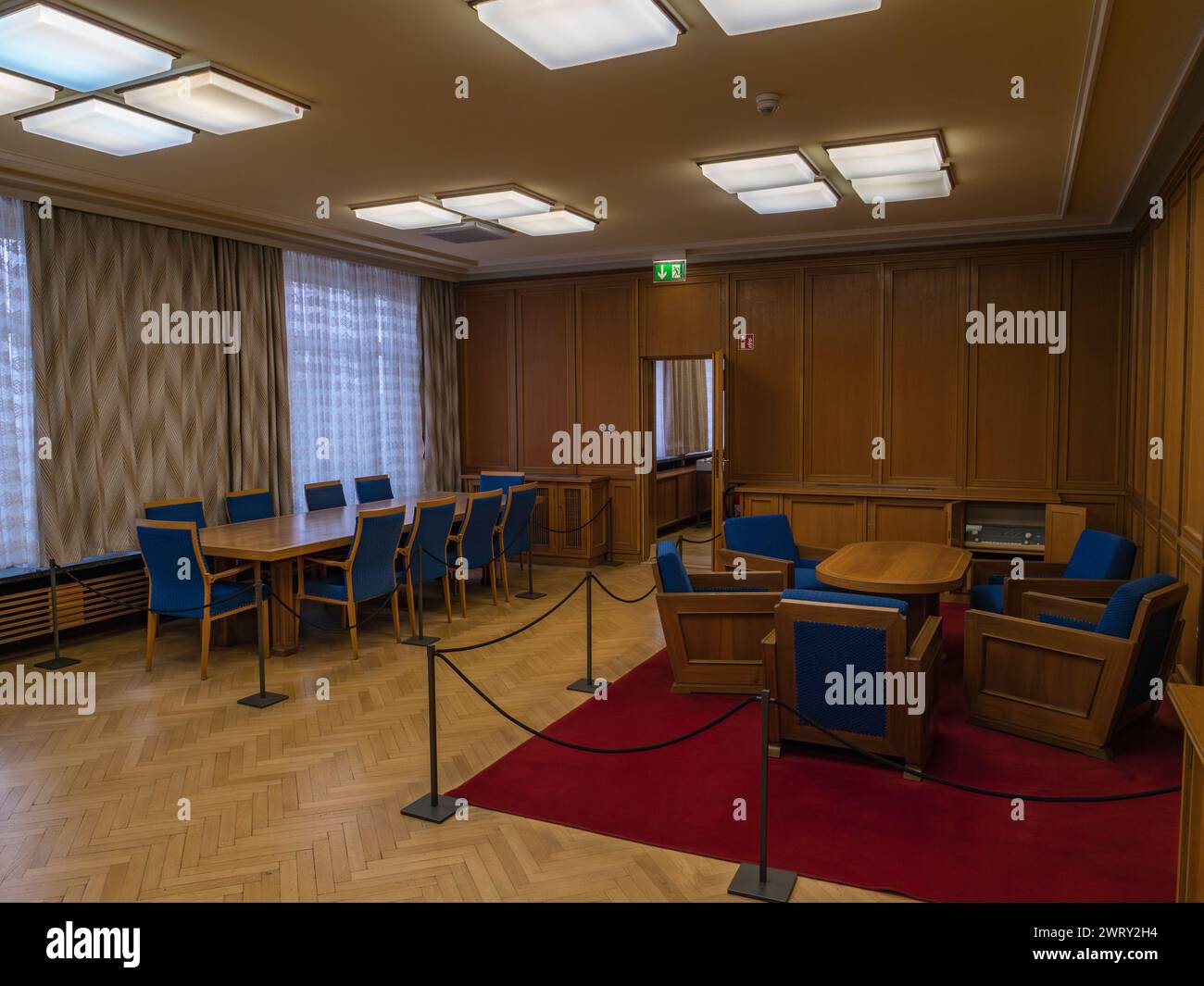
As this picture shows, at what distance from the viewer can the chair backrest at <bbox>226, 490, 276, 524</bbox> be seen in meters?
6.99

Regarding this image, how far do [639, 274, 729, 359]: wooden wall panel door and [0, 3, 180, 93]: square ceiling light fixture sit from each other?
5740mm

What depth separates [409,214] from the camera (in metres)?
6.63

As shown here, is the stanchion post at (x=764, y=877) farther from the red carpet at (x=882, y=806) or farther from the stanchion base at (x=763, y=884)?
the red carpet at (x=882, y=806)

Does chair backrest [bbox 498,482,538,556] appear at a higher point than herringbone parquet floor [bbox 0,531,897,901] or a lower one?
higher

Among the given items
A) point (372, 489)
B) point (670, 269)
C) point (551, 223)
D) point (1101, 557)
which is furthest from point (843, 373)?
point (372, 489)

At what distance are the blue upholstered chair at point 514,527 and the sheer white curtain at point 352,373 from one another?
1905mm

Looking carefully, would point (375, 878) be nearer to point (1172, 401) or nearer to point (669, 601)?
point (669, 601)

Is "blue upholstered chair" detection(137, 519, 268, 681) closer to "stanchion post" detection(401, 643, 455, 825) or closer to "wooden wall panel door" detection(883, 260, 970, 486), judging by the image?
"stanchion post" detection(401, 643, 455, 825)

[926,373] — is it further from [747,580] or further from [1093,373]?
[747,580]

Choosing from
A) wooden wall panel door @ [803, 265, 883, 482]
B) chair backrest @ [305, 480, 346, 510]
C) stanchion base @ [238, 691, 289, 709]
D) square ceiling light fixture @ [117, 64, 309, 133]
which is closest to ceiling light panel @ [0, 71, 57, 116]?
square ceiling light fixture @ [117, 64, 309, 133]

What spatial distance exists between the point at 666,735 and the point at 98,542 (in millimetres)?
4471

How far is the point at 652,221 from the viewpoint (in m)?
7.30

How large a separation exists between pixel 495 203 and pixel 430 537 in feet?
8.01
